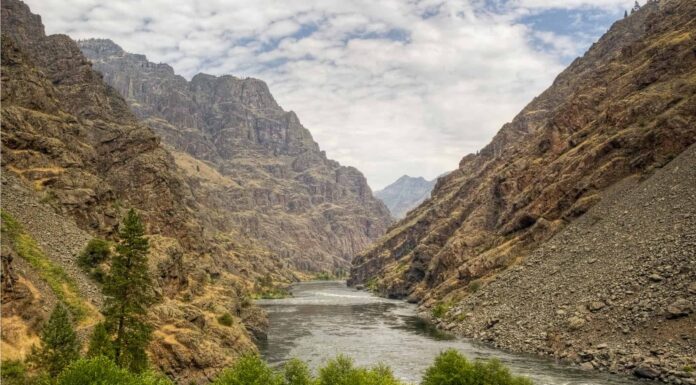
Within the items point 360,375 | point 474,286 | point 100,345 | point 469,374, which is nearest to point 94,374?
point 100,345

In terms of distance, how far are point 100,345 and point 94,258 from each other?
80.7 ft

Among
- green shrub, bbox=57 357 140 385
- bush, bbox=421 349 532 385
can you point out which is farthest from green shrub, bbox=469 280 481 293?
green shrub, bbox=57 357 140 385

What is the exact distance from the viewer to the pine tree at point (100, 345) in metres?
45.3

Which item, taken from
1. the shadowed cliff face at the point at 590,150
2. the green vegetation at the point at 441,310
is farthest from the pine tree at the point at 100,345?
the shadowed cliff face at the point at 590,150

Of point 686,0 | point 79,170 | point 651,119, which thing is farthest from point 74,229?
point 686,0

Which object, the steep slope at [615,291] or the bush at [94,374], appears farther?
the steep slope at [615,291]

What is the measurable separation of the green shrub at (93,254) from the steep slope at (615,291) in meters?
59.8

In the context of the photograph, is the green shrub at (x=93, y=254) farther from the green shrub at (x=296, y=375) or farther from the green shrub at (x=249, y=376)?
the green shrub at (x=249, y=376)

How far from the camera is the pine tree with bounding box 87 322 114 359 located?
45312mm

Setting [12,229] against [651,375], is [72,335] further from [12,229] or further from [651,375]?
[651,375]

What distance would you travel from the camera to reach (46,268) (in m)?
58.1

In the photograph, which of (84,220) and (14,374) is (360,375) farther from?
(84,220)

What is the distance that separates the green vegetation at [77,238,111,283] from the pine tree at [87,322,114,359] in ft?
65.6

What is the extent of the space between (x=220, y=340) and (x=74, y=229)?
25.0 meters
